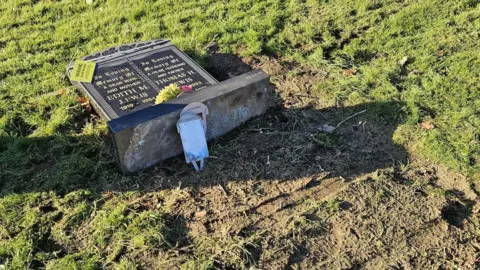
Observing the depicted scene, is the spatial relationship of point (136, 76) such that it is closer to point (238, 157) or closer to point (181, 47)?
point (181, 47)

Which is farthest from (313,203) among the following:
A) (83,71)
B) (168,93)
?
(83,71)

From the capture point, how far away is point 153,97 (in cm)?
426

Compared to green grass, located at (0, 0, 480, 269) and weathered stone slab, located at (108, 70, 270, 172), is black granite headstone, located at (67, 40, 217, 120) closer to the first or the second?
green grass, located at (0, 0, 480, 269)

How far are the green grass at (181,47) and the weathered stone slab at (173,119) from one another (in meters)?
0.27

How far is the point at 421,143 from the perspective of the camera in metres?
3.94

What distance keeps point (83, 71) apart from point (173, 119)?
60.7 inches

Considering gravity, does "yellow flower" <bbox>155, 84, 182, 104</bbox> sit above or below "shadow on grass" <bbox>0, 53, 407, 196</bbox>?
above

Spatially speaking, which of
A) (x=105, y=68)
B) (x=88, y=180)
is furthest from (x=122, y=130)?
(x=105, y=68)

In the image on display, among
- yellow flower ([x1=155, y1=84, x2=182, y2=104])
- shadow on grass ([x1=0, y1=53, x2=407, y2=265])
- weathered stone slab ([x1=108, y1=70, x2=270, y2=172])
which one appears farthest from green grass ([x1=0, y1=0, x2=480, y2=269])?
yellow flower ([x1=155, y1=84, x2=182, y2=104])

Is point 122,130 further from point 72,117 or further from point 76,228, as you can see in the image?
point 72,117

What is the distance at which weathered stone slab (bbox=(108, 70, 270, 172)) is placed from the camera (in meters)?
3.43

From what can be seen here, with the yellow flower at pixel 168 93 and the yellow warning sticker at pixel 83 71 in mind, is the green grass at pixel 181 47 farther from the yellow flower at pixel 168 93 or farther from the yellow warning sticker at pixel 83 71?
the yellow flower at pixel 168 93

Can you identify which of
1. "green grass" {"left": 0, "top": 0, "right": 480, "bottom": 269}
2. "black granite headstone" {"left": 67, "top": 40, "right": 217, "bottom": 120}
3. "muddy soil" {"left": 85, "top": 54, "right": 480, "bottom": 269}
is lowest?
"muddy soil" {"left": 85, "top": 54, "right": 480, "bottom": 269}

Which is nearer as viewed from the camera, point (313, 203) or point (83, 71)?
point (313, 203)
